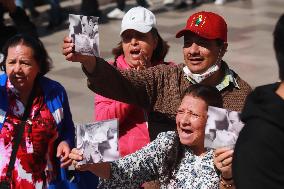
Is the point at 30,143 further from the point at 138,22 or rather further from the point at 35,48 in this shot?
the point at 138,22

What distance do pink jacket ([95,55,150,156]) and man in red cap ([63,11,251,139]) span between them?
39 centimetres

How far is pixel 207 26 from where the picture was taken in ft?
12.6

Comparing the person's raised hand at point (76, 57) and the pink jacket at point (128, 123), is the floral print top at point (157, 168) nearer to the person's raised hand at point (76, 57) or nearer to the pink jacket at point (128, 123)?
the person's raised hand at point (76, 57)

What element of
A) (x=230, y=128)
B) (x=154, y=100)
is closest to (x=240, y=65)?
(x=154, y=100)

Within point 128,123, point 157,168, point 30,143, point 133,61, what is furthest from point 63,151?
point 157,168

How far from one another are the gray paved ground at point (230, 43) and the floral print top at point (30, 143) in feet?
13.3

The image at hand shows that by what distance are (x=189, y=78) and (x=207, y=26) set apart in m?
0.28

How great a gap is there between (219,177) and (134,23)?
1.53 meters

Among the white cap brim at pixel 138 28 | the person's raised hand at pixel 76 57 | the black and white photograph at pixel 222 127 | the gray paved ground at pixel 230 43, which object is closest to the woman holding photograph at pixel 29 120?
the white cap brim at pixel 138 28

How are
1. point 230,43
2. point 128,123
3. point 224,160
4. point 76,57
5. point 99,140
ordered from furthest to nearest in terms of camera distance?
point 230,43 → point 128,123 → point 76,57 → point 99,140 → point 224,160

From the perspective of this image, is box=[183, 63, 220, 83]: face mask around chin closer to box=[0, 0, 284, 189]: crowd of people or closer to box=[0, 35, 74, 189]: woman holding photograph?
box=[0, 0, 284, 189]: crowd of people

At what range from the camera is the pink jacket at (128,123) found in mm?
4352

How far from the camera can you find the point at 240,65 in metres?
10.6

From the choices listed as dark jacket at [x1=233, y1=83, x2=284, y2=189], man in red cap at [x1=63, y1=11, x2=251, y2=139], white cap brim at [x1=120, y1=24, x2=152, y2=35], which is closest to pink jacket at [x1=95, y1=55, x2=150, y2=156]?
man in red cap at [x1=63, y1=11, x2=251, y2=139]
